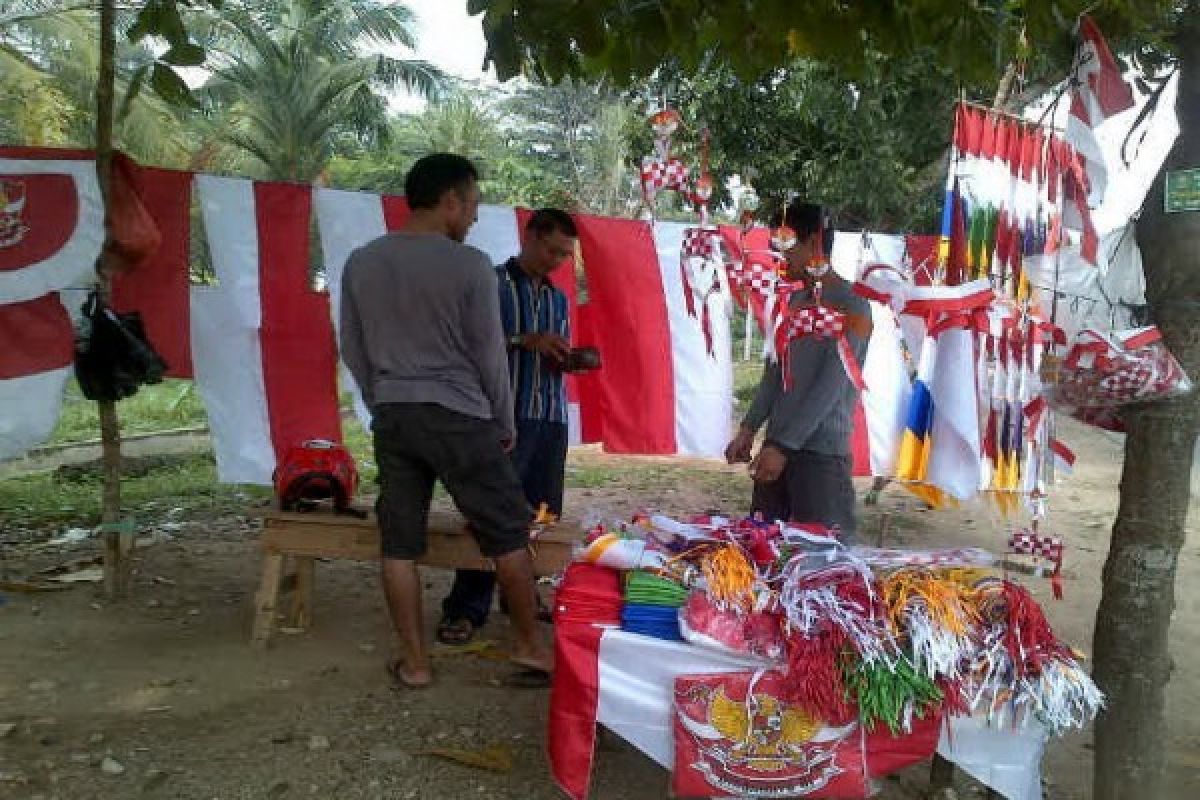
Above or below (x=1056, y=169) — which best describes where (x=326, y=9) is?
above

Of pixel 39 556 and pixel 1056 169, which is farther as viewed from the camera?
pixel 39 556

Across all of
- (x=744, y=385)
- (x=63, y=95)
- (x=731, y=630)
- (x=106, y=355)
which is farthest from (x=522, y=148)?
(x=731, y=630)

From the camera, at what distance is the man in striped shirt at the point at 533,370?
12.9ft

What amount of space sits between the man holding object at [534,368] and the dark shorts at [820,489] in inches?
40.0

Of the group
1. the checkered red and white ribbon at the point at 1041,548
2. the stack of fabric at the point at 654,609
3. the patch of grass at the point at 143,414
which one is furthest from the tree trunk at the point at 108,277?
the patch of grass at the point at 143,414

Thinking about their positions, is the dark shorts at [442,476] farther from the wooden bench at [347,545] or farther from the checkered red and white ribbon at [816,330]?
the checkered red and white ribbon at [816,330]

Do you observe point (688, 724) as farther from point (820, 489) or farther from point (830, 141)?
point (830, 141)

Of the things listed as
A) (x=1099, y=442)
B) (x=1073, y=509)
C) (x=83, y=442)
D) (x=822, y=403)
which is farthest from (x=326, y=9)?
(x=822, y=403)

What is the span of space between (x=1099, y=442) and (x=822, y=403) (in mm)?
9473

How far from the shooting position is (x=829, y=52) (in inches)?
88.7

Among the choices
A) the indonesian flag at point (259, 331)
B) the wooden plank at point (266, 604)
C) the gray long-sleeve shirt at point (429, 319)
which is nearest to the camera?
the gray long-sleeve shirt at point (429, 319)

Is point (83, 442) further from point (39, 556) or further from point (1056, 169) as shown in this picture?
point (1056, 169)

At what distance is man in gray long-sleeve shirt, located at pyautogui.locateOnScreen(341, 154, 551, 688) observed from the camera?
3.24m

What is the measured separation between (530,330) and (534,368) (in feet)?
0.52
